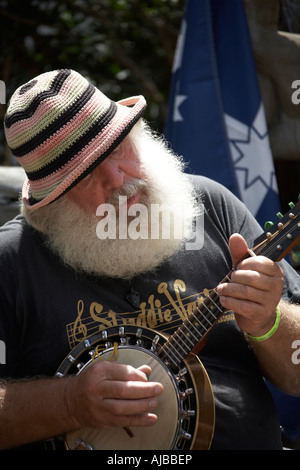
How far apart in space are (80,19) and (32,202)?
3.78 m

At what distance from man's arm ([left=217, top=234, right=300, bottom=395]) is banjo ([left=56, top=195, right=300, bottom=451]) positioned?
3.2 inches

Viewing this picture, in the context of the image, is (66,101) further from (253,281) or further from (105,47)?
(105,47)

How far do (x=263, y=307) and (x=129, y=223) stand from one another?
0.67m

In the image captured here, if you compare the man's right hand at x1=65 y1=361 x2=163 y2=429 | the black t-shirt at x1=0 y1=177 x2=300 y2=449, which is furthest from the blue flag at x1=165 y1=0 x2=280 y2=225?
the man's right hand at x1=65 y1=361 x2=163 y2=429

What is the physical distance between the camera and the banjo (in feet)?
6.62

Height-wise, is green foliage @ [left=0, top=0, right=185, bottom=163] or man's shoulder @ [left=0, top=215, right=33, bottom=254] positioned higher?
green foliage @ [left=0, top=0, right=185, bottom=163]

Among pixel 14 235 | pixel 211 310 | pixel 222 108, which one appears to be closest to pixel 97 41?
pixel 222 108

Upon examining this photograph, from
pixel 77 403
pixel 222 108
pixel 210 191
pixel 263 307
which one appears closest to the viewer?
pixel 263 307

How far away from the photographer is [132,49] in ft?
19.6

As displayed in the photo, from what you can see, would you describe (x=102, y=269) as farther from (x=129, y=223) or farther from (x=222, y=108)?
(x=222, y=108)

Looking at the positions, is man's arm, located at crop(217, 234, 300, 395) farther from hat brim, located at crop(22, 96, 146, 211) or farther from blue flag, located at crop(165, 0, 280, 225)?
blue flag, located at crop(165, 0, 280, 225)

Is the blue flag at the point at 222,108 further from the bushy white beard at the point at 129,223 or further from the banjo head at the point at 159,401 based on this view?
the banjo head at the point at 159,401

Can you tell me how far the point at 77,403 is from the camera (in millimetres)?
2016

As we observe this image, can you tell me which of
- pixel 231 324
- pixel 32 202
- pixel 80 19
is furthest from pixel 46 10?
pixel 231 324
